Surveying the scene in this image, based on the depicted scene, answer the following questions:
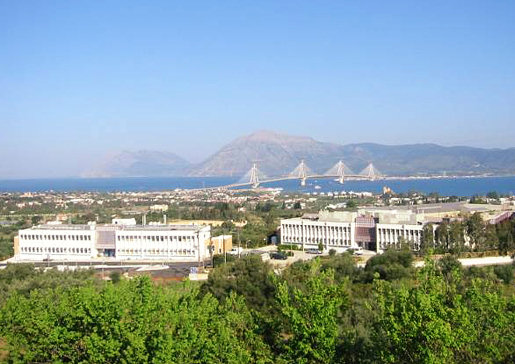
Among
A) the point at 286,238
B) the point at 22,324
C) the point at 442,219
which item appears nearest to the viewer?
the point at 22,324

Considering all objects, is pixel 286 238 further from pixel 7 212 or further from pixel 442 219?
pixel 7 212

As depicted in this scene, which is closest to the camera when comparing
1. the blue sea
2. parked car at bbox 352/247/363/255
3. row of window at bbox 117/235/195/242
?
parked car at bbox 352/247/363/255

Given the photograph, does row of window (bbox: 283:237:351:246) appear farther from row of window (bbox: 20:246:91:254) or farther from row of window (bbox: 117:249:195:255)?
row of window (bbox: 20:246:91:254)

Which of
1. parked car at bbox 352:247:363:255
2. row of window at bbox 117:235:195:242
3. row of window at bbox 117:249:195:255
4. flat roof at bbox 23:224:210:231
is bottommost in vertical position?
parked car at bbox 352:247:363:255

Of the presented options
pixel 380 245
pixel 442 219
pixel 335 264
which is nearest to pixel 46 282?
pixel 335 264

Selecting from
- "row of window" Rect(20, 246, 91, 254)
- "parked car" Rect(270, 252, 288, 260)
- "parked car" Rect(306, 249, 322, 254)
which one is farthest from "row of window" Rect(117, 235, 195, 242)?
"parked car" Rect(306, 249, 322, 254)
